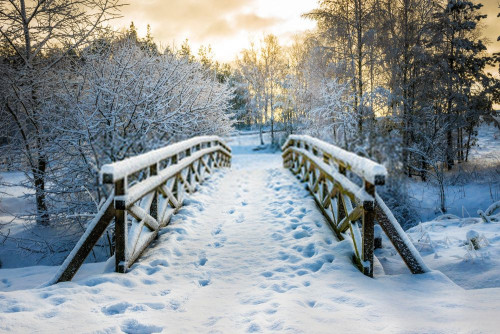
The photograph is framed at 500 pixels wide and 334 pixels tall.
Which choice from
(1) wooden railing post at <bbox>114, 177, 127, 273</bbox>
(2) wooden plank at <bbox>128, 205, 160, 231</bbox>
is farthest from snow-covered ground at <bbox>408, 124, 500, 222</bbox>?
(1) wooden railing post at <bbox>114, 177, 127, 273</bbox>

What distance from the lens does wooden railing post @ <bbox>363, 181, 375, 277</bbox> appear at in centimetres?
333

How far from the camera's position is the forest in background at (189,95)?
7871 millimetres

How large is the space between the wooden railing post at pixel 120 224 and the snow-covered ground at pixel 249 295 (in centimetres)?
15

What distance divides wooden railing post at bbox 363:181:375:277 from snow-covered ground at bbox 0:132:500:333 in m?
0.13

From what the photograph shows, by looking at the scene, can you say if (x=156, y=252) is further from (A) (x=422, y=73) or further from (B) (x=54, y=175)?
(A) (x=422, y=73)

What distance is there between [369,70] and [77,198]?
49.6 ft

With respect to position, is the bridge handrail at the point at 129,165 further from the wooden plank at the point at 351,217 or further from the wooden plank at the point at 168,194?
the wooden plank at the point at 351,217

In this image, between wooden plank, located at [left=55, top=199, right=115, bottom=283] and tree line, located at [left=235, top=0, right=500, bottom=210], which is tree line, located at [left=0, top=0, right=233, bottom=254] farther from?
tree line, located at [left=235, top=0, right=500, bottom=210]

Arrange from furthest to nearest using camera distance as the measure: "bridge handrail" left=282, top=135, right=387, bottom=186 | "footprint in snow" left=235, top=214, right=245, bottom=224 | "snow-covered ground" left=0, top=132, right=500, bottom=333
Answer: "footprint in snow" left=235, top=214, right=245, bottom=224 < "bridge handrail" left=282, top=135, right=387, bottom=186 < "snow-covered ground" left=0, top=132, right=500, bottom=333

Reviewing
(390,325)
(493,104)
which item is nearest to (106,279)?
(390,325)

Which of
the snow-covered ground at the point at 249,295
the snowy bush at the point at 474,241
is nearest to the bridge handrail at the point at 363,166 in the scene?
the snow-covered ground at the point at 249,295

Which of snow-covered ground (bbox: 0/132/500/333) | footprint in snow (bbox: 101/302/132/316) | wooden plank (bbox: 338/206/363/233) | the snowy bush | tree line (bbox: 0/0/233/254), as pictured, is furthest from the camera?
tree line (bbox: 0/0/233/254)

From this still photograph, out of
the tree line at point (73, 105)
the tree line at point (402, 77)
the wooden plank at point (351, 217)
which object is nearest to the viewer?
the wooden plank at point (351, 217)

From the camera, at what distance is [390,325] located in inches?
93.8
